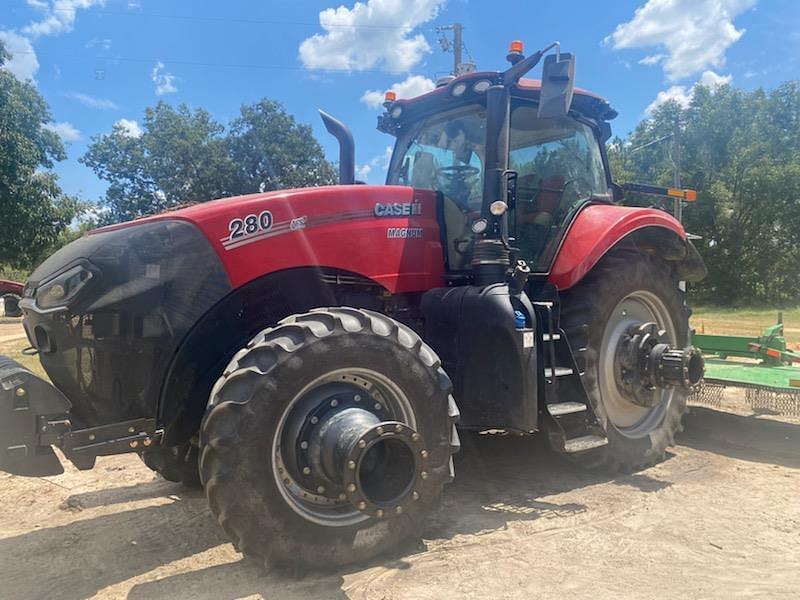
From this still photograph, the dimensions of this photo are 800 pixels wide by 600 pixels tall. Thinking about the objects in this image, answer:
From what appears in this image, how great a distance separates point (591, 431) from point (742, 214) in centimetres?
2887

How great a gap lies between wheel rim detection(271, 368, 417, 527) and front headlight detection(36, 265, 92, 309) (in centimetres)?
118

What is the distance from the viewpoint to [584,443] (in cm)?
423

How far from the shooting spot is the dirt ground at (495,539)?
298 centimetres

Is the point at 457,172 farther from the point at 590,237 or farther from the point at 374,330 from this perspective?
the point at 374,330

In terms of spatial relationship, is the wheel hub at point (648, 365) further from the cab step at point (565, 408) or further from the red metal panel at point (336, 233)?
the red metal panel at point (336, 233)

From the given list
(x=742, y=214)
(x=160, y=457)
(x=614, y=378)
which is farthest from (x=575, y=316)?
(x=742, y=214)

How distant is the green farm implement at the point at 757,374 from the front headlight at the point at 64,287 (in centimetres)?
508

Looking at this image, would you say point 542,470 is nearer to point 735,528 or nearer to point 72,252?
point 735,528

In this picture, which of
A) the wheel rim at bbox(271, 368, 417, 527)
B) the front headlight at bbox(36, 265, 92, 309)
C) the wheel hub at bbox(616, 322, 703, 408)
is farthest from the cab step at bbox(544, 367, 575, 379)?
the front headlight at bbox(36, 265, 92, 309)

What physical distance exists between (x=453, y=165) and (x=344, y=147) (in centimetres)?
95

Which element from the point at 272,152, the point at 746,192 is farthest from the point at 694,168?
the point at 272,152

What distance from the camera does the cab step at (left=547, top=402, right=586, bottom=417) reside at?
13.5 ft

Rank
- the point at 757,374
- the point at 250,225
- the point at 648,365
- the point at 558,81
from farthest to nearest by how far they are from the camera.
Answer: the point at 757,374 → the point at 648,365 → the point at 558,81 → the point at 250,225

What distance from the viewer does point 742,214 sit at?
29125 millimetres
